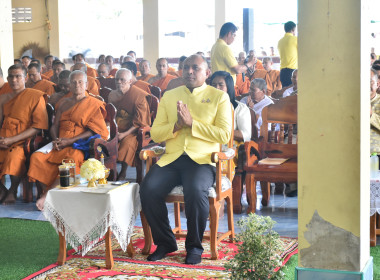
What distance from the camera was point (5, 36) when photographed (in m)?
8.96

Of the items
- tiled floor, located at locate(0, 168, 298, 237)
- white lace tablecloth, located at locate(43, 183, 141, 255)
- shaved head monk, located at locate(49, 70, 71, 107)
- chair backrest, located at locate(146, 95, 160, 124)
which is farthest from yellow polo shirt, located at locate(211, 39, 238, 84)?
white lace tablecloth, located at locate(43, 183, 141, 255)

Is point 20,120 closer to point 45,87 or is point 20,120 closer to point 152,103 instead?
point 152,103

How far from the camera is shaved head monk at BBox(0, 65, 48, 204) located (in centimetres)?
624

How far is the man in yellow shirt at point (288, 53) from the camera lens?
366 inches

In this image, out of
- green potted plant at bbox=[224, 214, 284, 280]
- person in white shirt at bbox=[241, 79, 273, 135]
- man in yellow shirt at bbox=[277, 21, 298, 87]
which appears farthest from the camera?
man in yellow shirt at bbox=[277, 21, 298, 87]

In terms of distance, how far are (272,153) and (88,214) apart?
2.26 meters

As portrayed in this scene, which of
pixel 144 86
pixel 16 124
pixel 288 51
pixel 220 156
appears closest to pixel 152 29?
pixel 288 51

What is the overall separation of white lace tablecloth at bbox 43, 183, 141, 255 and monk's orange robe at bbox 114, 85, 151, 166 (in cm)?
241

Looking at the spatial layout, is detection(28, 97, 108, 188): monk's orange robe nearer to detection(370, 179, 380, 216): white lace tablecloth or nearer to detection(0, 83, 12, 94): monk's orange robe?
detection(0, 83, 12, 94): monk's orange robe

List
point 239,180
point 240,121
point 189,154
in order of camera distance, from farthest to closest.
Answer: point 239,180, point 240,121, point 189,154

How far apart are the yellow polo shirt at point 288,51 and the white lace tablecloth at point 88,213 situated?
5603 mm

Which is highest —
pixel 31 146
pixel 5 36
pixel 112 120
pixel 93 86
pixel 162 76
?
pixel 5 36

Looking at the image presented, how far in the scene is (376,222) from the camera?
4.88 meters

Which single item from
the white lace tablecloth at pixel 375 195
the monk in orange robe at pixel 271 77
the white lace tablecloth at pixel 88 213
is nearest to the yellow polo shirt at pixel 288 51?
the monk in orange robe at pixel 271 77
